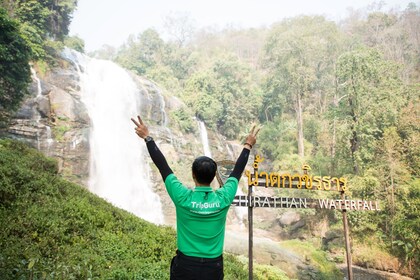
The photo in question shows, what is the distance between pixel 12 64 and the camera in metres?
14.9

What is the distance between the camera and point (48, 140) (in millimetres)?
19438

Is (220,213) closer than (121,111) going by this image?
Yes

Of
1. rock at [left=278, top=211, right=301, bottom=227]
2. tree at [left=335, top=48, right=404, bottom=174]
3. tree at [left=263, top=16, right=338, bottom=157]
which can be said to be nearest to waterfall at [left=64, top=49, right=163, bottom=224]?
rock at [left=278, top=211, right=301, bottom=227]

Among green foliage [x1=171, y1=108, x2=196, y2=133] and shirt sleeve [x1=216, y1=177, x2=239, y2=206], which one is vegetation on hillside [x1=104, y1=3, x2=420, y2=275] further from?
shirt sleeve [x1=216, y1=177, x2=239, y2=206]

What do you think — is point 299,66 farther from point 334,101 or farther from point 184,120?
point 184,120

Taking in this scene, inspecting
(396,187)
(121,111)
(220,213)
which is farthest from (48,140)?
(396,187)

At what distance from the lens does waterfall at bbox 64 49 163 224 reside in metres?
21.9

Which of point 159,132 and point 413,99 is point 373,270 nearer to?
point 413,99

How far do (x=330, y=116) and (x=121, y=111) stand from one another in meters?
17.4

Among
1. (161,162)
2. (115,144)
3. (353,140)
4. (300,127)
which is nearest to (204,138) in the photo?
(300,127)

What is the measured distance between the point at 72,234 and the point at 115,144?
17.8 metres

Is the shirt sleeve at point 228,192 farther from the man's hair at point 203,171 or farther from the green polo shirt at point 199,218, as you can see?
the man's hair at point 203,171

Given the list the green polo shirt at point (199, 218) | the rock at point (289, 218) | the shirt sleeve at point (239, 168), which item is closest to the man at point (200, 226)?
the green polo shirt at point (199, 218)

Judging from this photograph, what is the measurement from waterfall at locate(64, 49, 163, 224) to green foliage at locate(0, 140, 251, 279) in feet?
40.8
